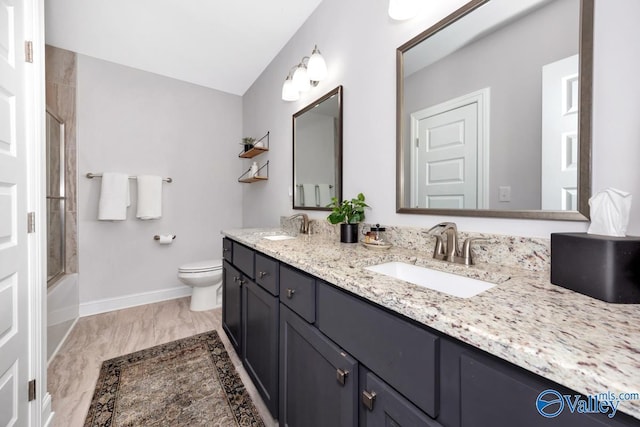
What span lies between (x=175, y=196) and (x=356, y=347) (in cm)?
282

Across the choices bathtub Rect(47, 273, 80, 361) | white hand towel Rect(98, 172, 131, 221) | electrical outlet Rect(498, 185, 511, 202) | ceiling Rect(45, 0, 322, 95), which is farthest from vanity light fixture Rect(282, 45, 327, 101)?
bathtub Rect(47, 273, 80, 361)

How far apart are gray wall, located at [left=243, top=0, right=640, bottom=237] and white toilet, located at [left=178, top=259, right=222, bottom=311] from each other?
659mm

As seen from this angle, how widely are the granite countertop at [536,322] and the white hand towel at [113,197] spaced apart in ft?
8.31

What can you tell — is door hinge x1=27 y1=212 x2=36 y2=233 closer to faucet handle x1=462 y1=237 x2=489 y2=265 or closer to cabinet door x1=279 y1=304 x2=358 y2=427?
cabinet door x1=279 y1=304 x2=358 y2=427

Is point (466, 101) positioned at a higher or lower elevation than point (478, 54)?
lower

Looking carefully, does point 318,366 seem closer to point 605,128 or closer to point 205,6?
point 605,128

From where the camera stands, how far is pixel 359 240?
150 cm

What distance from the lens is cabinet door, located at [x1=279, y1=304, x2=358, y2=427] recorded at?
29.3 inches

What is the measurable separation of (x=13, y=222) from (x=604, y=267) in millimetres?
1865

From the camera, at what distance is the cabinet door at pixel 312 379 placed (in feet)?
2.44

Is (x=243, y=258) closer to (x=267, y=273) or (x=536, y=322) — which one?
(x=267, y=273)

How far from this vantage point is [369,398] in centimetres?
66

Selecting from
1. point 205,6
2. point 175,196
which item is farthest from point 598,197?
point 175,196

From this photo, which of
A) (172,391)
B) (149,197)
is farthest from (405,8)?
(149,197)
